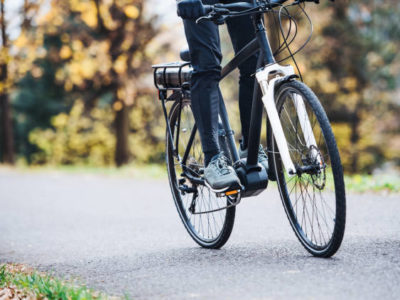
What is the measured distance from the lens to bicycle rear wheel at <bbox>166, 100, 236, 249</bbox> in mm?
3686

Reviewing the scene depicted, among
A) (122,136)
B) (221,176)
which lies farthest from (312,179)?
(122,136)

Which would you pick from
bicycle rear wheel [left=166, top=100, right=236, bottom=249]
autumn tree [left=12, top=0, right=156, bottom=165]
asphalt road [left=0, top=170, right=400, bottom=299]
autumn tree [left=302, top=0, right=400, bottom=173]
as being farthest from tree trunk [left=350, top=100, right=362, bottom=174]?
bicycle rear wheel [left=166, top=100, right=236, bottom=249]

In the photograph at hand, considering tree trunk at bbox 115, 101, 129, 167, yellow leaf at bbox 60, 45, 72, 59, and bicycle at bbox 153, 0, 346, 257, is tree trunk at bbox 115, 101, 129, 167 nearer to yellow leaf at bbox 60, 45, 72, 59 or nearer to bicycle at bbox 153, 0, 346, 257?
yellow leaf at bbox 60, 45, 72, 59

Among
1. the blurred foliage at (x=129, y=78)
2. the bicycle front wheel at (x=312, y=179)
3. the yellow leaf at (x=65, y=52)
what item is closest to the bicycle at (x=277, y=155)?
the bicycle front wheel at (x=312, y=179)

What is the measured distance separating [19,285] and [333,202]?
5.60ft

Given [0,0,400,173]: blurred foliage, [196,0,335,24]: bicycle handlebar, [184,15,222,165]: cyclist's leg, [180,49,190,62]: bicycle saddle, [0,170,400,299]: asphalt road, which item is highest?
[0,0,400,173]: blurred foliage

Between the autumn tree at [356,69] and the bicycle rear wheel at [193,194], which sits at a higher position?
the autumn tree at [356,69]

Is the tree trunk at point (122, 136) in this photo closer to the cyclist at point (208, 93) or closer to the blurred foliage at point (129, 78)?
the blurred foliage at point (129, 78)

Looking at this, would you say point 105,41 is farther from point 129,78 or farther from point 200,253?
point 200,253

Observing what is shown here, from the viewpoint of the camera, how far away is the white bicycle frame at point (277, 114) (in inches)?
114

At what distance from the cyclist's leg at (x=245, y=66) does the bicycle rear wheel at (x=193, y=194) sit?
0.37 meters

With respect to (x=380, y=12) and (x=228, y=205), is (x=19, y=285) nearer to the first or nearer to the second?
(x=228, y=205)

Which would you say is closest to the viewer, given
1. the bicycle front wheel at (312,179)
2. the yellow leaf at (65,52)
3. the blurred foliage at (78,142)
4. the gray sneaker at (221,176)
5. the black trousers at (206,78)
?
the bicycle front wheel at (312,179)

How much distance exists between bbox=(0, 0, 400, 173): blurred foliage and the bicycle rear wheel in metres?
9.85
